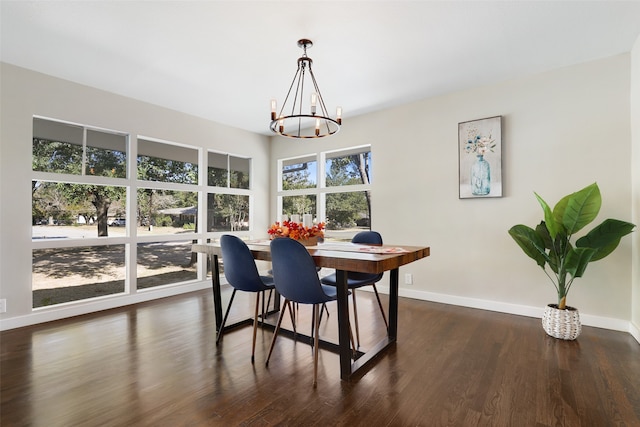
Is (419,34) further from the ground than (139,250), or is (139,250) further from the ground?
(419,34)

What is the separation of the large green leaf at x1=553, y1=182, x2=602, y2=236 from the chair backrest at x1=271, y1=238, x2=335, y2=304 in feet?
7.29

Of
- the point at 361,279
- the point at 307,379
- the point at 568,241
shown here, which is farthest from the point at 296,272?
the point at 568,241

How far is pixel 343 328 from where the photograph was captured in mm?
2031

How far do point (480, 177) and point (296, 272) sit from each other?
2.73 metres

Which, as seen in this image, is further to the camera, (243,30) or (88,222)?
(88,222)

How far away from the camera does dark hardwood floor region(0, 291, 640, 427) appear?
5.51 ft

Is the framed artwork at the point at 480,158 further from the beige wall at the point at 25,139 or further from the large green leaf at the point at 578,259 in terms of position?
the beige wall at the point at 25,139

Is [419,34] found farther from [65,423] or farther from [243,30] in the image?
[65,423]

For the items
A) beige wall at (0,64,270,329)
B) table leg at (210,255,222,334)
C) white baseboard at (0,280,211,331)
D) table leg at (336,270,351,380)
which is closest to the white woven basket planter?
table leg at (336,270,351,380)

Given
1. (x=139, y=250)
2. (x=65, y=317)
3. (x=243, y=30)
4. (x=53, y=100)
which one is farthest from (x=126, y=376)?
(x=53, y=100)

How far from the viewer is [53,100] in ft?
11.0

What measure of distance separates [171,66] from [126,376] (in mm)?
2859

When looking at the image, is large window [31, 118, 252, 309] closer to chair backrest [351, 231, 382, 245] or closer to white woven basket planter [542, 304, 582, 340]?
chair backrest [351, 231, 382, 245]

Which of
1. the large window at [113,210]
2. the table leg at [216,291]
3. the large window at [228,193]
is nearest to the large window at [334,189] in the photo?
the large window at [228,193]
